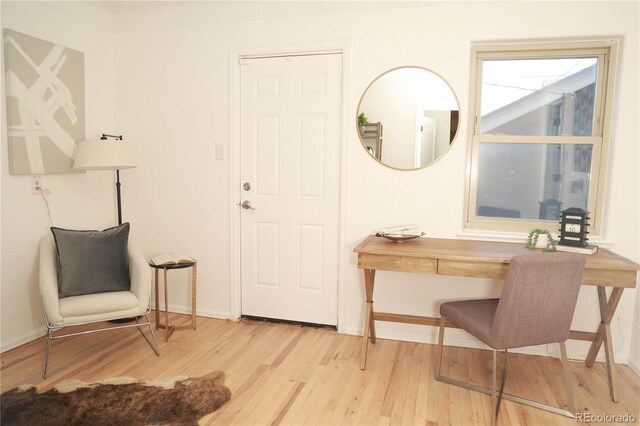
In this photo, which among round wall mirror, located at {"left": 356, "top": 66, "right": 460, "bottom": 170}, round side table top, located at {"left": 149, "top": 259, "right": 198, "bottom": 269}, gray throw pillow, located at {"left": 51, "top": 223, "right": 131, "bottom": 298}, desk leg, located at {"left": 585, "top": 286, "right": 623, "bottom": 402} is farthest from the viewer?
round side table top, located at {"left": 149, "top": 259, "right": 198, "bottom": 269}

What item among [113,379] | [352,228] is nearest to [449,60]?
[352,228]

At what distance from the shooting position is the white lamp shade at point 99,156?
3162 mm

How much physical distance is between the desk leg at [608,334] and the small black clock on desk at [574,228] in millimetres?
314

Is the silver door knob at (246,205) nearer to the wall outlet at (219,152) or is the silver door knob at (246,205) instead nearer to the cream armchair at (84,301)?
the wall outlet at (219,152)

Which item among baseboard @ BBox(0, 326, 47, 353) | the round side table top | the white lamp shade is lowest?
baseboard @ BBox(0, 326, 47, 353)

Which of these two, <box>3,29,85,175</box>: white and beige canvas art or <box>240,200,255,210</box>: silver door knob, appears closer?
<box>3,29,85,175</box>: white and beige canvas art

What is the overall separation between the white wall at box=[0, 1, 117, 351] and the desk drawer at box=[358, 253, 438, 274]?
2273mm

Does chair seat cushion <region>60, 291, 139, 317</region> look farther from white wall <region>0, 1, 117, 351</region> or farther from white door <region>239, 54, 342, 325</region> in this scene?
white door <region>239, 54, 342, 325</region>

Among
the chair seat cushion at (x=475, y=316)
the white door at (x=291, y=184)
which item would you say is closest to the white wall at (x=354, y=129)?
the white door at (x=291, y=184)

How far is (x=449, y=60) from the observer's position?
309 centimetres

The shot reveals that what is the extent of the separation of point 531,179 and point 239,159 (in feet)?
7.01

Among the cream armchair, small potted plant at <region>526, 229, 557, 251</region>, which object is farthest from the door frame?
small potted plant at <region>526, 229, 557, 251</region>

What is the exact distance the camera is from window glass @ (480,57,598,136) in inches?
119

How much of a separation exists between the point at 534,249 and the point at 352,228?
1218 mm
